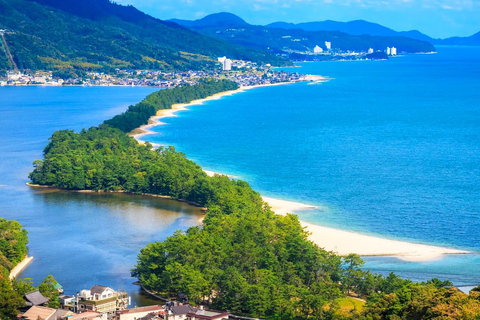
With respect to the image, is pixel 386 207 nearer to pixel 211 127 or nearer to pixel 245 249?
pixel 245 249

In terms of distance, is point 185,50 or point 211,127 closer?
point 211,127

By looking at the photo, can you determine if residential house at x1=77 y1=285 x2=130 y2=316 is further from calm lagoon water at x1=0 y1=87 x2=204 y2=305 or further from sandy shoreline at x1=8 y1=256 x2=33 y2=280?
sandy shoreline at x1=8 y1=256 x2=33 y2=280

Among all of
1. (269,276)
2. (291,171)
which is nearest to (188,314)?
(269,276)

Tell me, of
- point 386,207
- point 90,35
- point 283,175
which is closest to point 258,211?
point 386,207

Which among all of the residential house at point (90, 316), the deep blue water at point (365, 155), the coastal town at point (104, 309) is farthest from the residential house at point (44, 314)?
the deep blue water at point (365, 155)

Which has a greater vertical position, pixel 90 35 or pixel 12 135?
pixel 90 35

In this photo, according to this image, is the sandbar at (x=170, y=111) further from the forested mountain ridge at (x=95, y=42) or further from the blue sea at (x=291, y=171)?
the forested mountain ridge at (x=95, y=42)

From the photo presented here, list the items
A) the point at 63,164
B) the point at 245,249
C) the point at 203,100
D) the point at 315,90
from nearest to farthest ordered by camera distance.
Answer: the point at 245,249 < the point at 63,164 < the point at 203,100 < the point at 315,90

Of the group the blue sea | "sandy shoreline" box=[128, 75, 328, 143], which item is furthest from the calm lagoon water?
"sandy shoreline" box=[128, 75, 328, 143]

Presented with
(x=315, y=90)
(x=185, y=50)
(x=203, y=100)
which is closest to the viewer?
(x=203, y=100)
